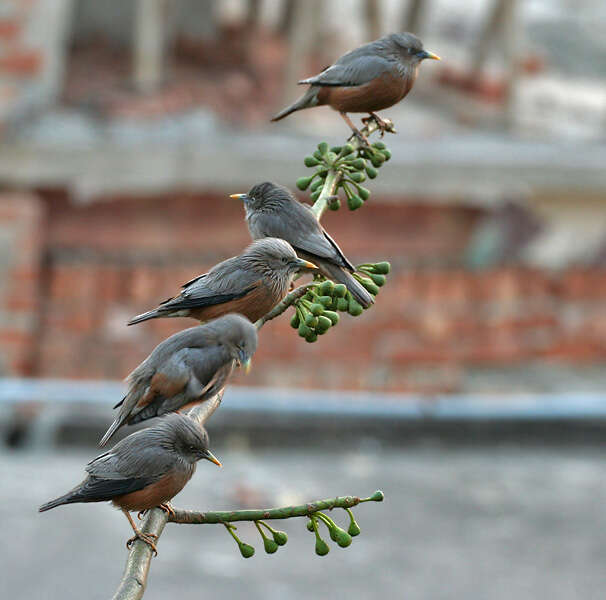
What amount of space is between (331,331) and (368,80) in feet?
14.7

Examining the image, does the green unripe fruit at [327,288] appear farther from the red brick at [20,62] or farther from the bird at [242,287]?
the red brick at [20,62]

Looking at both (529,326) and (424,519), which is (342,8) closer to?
(529,326)

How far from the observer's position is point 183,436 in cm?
186

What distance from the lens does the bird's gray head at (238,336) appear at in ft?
5.65

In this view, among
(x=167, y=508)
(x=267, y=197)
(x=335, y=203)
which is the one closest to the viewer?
(x=167, y=508)

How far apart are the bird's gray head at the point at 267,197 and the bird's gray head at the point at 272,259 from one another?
0.29 m

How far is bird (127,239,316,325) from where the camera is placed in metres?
1.98

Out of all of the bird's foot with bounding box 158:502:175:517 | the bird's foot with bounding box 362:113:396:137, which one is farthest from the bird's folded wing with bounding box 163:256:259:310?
the bird's foot with bounding box 362:113:396:137

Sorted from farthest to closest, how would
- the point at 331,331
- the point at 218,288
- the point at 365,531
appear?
the point at 331,331, the point at 365,531, the point at 218,288

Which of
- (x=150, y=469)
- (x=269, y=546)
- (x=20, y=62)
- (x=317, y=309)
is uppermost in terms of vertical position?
(x=20, y=62)

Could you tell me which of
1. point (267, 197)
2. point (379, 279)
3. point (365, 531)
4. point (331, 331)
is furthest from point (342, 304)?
point (331, 331)

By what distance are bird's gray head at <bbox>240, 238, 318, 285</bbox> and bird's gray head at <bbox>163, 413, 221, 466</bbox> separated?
0.29 metres

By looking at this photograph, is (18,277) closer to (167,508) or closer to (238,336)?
(167,508)

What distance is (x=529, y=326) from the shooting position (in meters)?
7.27
